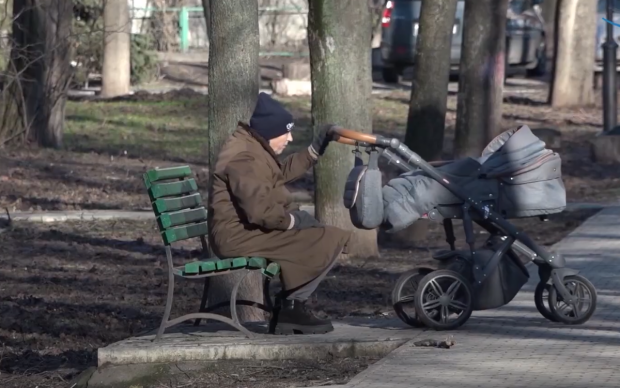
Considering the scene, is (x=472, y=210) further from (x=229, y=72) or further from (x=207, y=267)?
(x=229, y=72)

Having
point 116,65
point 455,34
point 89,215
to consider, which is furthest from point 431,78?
point 116,65

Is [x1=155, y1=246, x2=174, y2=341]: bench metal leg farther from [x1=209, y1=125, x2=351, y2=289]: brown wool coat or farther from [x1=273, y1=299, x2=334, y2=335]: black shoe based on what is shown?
[x1=273, y1=299, x2=334, y2=335]: black shoe

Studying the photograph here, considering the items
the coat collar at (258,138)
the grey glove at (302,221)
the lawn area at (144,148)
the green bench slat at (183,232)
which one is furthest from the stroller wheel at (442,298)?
the lawn area at (144,148)

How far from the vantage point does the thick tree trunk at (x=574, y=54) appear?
23.6 m

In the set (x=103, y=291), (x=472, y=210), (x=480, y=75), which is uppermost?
(x=480, y=75)

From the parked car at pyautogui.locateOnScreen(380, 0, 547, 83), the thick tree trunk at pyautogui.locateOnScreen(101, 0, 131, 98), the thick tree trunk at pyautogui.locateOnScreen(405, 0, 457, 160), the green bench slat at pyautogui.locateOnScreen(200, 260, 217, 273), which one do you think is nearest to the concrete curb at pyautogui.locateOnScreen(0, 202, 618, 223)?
the thick tree trunk at pyautogui.locateOnScreen(405, 0, 457, 160)

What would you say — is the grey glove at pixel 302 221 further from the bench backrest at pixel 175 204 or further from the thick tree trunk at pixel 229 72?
the thick tree trunk at pixel 229 72

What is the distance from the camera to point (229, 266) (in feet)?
22.4

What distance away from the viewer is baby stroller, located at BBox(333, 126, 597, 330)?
7238 mm

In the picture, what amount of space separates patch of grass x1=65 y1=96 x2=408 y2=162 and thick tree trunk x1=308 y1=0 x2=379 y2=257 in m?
7.41

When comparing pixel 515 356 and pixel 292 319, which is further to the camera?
pixel 292 319

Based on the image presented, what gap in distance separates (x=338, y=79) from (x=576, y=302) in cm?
385

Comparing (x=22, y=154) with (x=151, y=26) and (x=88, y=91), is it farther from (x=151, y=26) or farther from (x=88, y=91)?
(x=151, y=26)

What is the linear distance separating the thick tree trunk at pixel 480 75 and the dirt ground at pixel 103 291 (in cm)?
153
